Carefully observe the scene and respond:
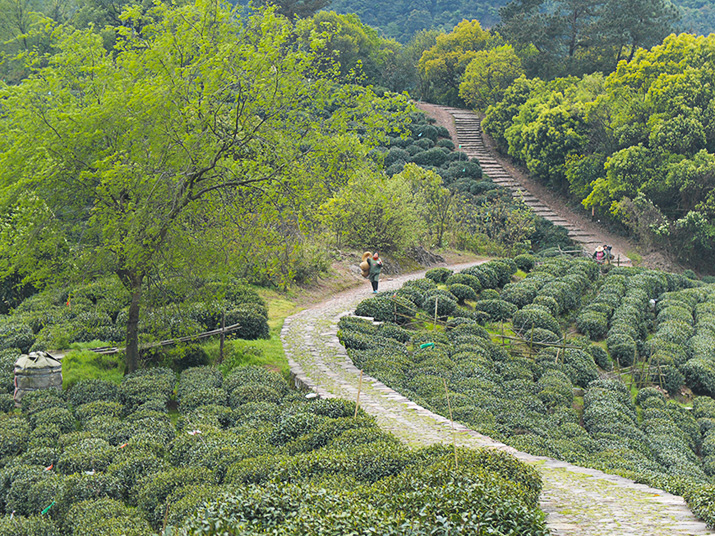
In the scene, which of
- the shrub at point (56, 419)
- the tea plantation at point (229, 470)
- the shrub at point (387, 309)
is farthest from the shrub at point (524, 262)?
the shrub at point (56, 419)

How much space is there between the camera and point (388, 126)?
40.3 ft

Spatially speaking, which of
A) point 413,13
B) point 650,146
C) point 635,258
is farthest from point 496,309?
point 413,13

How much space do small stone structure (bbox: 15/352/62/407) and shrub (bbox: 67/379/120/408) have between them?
1.32 feet

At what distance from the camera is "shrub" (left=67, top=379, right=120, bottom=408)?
11.0 metres

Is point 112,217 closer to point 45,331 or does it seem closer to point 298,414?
point 45,331

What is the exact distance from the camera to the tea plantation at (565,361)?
1087 centimetres

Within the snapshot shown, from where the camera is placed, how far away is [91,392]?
1113 cm

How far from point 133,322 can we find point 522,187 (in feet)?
120

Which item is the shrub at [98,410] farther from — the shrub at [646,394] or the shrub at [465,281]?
the shrub at [465,281]

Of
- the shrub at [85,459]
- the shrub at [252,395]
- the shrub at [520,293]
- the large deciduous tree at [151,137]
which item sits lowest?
the shrub at [520,293]

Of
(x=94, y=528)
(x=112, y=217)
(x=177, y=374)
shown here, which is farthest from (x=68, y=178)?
(x=94, y=528)

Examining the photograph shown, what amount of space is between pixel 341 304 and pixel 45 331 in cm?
847

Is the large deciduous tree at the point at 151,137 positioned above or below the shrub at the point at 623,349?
above

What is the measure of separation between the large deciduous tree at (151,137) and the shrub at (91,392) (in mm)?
1538
